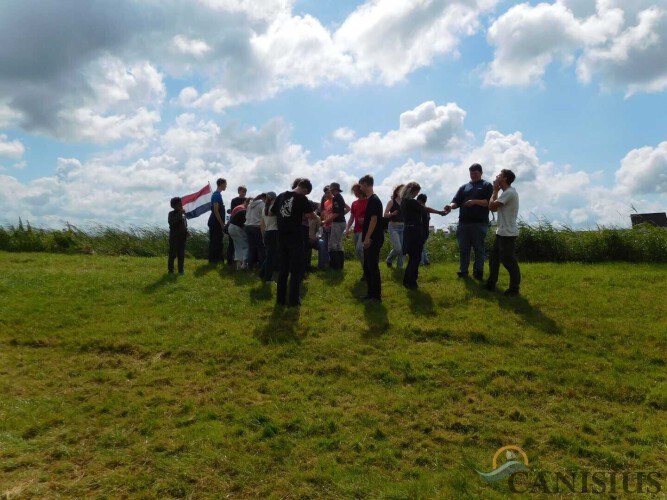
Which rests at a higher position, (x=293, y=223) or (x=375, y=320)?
(x=293, y=223)

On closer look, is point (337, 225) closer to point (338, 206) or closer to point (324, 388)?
point (338, 206)

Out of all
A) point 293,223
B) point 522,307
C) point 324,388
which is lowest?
point 324,388

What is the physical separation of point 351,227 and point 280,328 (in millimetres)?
4100

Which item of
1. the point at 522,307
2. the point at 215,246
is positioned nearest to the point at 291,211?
the point at 522,307

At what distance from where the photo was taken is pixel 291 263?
8703mm

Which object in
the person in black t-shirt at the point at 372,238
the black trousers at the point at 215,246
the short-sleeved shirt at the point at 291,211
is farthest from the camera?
the black trousers at the point at 215,246

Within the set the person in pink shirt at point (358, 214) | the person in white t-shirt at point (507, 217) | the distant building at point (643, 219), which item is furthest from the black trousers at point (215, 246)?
the distant building at point (643, 219)

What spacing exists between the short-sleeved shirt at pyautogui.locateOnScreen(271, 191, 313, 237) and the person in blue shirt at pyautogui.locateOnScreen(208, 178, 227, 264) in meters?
4.24

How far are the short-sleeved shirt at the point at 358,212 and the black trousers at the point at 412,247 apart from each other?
121 cm

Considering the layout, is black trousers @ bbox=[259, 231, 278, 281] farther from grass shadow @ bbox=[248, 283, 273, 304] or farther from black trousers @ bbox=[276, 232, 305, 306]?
black trousers @ bbox=[276, 232, 305, 306]

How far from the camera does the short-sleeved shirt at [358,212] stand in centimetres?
1061

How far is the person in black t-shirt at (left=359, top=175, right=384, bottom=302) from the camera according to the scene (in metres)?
8.57

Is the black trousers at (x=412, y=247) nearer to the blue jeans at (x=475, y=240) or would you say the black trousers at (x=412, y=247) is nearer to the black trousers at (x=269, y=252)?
the blue jeans at (x=475, y=240)

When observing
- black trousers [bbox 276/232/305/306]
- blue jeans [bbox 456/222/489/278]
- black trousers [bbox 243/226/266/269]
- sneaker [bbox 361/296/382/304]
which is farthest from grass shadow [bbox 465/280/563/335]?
black trousers [bbox 243/226/266/269]
